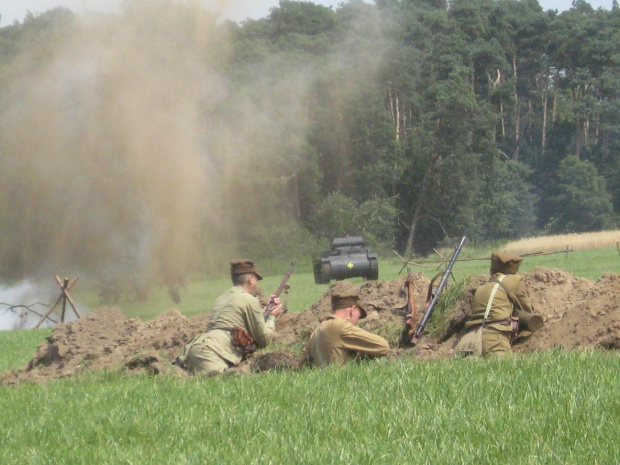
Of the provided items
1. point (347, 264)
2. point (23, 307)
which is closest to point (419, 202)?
point (347, 264)

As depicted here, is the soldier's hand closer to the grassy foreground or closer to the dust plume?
the grassy foreground

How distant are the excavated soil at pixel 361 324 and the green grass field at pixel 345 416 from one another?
115 cm

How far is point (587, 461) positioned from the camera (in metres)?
5.95

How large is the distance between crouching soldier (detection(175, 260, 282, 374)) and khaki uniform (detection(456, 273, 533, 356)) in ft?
8.18

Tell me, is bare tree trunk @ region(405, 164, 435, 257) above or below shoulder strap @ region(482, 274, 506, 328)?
below

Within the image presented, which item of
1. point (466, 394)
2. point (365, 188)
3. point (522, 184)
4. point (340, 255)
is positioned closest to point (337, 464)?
point (466, 394)

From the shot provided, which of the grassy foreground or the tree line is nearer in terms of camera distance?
the grassy foreground

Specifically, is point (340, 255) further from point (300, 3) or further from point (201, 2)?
point (300, 3)

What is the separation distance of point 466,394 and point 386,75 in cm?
6619

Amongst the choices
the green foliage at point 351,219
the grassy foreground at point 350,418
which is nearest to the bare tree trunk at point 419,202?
the green foliage at point 351,219

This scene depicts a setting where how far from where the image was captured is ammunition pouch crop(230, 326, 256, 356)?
12438mm

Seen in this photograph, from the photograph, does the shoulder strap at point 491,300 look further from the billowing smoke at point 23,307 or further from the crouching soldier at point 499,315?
the billowing smoke at point 23,307

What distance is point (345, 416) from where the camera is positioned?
7.61 m

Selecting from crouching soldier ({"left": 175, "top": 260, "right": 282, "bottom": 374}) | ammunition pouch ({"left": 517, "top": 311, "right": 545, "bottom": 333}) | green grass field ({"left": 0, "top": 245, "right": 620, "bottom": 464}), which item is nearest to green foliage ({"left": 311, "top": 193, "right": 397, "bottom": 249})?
crouching soldier ({"left": 175, "top": 260, "right": 282, "bottom": 374})
